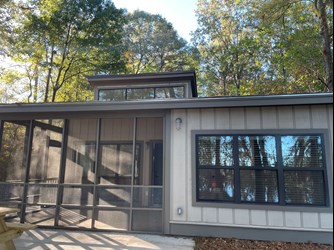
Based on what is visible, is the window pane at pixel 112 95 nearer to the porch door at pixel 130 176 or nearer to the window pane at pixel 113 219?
the porch door at pixel 130 176

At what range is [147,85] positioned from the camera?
8.65m

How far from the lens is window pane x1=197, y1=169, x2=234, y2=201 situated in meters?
4.74

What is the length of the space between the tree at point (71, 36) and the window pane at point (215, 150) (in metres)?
11.9

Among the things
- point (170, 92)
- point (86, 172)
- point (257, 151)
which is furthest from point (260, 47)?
point (86, 172)

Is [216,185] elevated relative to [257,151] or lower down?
lower down

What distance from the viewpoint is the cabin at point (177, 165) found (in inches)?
178

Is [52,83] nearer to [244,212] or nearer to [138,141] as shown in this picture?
[138,141]

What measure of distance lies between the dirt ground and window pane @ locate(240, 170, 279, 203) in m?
0.71

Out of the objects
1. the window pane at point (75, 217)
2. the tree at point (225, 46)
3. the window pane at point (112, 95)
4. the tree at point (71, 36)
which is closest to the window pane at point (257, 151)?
the window pane at point (75, 217)

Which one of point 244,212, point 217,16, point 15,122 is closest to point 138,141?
point 244,212

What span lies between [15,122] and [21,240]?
268cm

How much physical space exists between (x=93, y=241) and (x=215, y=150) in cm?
272

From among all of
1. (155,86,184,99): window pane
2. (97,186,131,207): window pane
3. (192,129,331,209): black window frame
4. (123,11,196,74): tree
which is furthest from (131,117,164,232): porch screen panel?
(123,11,196,74): tree

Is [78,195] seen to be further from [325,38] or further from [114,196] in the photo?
[325,38]
